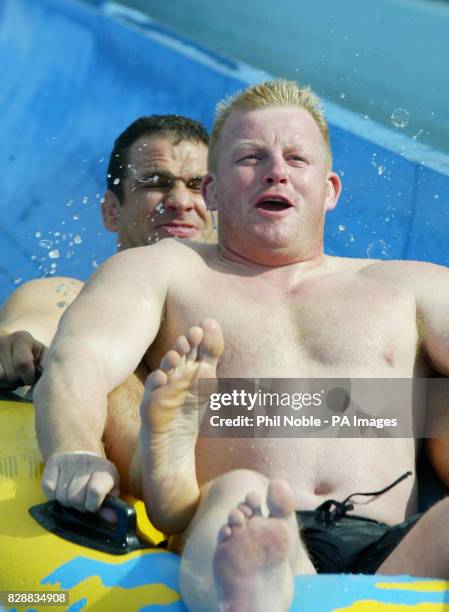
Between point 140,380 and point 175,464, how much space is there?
35 centimetres

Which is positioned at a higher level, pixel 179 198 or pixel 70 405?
pixel 179 198

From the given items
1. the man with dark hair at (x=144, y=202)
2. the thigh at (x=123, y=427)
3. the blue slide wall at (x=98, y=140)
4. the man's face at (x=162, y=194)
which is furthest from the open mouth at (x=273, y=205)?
the blue slide wall at (x=98, y=140)

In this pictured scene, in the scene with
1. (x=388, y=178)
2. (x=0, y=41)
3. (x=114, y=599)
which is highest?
(x=0, y=41)

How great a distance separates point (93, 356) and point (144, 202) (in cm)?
102

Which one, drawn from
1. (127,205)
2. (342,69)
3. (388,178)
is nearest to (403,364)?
(127,205)

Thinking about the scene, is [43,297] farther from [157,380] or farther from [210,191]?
[157,380]

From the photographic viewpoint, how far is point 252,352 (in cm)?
172

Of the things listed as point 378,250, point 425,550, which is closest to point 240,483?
point 425,550

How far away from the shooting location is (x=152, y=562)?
4.69ft

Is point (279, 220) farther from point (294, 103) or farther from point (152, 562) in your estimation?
point (152, 562)

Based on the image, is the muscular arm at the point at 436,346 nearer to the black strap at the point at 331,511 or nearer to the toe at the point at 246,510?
the black strap at the point at 331,511

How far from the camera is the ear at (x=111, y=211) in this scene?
276 centimetres

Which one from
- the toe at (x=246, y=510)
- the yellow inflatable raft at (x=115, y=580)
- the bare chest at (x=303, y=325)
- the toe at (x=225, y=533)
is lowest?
the yellow inflatable raft at (x=115, y=580)

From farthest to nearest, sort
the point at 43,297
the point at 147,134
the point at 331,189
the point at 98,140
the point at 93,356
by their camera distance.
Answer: the point at 98,140 < the point at 147,134 < the point at 43,297 < the point at 331,189 < the point at 93,356
